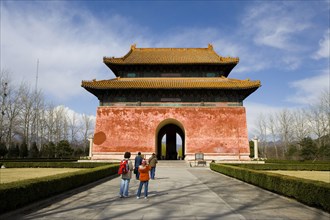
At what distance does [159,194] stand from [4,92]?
106ft

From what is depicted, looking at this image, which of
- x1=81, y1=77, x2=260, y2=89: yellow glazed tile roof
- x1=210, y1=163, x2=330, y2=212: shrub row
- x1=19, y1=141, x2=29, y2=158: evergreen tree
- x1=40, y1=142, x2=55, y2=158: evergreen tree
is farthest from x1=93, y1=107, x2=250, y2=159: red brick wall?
x1=19, y1=141, x2=29, y2=158: evergreen tree

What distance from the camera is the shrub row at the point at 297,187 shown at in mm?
6374

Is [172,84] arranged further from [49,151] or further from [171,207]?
[49,151]

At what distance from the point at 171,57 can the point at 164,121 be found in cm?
805

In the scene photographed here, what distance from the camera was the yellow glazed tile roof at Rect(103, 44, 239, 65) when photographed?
2695 cm

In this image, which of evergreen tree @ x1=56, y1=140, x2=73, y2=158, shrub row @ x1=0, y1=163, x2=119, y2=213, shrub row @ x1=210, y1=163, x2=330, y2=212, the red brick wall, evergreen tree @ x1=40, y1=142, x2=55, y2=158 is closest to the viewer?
shrub row @ x1=0, y1=163, x2=119, y2=213

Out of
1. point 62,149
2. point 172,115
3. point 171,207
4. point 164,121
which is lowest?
point 171,207

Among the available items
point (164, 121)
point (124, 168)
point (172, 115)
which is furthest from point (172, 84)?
point (124, 168)

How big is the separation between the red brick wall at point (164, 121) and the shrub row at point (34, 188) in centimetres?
1394

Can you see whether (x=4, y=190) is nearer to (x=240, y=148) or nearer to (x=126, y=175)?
(x=126, y=175)

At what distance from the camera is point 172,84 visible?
25.0m

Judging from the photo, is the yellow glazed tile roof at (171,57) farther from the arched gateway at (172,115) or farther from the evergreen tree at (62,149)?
the evergreen tree at (62,149)

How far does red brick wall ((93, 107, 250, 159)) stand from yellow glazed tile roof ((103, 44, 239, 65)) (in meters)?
5.15

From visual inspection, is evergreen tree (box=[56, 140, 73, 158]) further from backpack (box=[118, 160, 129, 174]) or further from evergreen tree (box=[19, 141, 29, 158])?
backpack (box=[118, 160, 129, 174])
